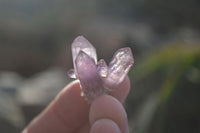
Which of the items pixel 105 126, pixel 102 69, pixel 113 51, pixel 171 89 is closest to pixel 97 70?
pixel 102 69

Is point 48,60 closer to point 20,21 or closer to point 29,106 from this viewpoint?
point 20,21

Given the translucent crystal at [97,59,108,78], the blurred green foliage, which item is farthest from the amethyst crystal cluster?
the blurred green foliage

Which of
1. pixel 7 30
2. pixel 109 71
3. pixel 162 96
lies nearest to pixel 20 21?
pixel 7 30

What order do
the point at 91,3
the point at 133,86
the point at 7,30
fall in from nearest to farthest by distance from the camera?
the point at 133,86, the point at 7,30, the point at 91,3

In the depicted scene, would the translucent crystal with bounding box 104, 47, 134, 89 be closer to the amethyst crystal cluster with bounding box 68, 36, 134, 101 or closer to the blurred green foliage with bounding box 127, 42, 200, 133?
the amethyst crystal cluster with bounding box 68, 36, 134, 101

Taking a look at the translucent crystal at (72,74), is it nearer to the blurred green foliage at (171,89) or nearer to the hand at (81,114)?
the hand at (81,114)
